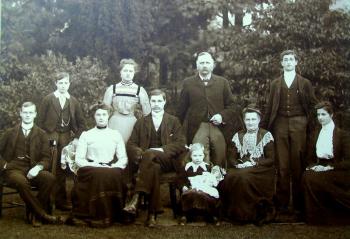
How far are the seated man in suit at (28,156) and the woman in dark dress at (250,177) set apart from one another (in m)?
1.57

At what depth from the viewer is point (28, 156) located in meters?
4.15

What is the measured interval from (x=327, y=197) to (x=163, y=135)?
5.17 ft

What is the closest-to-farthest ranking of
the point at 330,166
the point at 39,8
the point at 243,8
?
the point at 330,166 < the point at 39,8 < the point at 243,8

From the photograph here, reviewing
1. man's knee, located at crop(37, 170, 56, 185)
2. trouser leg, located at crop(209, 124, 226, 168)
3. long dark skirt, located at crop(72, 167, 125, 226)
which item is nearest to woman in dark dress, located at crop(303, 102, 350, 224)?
trouser leg, located at crop(209, 124, 226, 168)

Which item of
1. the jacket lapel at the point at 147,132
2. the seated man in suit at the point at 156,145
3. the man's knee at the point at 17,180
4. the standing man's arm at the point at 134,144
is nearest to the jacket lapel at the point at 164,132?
the seated man in suit at the point at 156,145

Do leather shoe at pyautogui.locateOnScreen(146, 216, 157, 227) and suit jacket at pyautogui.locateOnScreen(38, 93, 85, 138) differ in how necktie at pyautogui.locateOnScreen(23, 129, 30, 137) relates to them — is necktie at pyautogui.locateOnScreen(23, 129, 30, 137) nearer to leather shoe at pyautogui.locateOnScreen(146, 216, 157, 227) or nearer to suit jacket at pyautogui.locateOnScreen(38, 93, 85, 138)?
suit jacket at pyautogui.locateOnScreen(38, 93, 85, 138)

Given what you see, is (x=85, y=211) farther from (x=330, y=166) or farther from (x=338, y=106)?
(x=338, y=106)

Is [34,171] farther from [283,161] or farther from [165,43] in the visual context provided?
[283,161]

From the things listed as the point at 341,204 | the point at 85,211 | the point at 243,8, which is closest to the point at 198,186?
the point at 85,211

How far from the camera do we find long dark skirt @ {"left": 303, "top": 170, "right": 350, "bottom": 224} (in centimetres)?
384

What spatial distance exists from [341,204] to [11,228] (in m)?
2.81

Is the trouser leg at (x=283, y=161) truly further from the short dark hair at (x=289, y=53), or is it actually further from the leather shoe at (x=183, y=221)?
the leather shoe at (x=183, y=221)

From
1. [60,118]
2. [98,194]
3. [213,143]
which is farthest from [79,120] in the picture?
[213,143]

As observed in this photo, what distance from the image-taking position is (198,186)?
3895 millimetres
